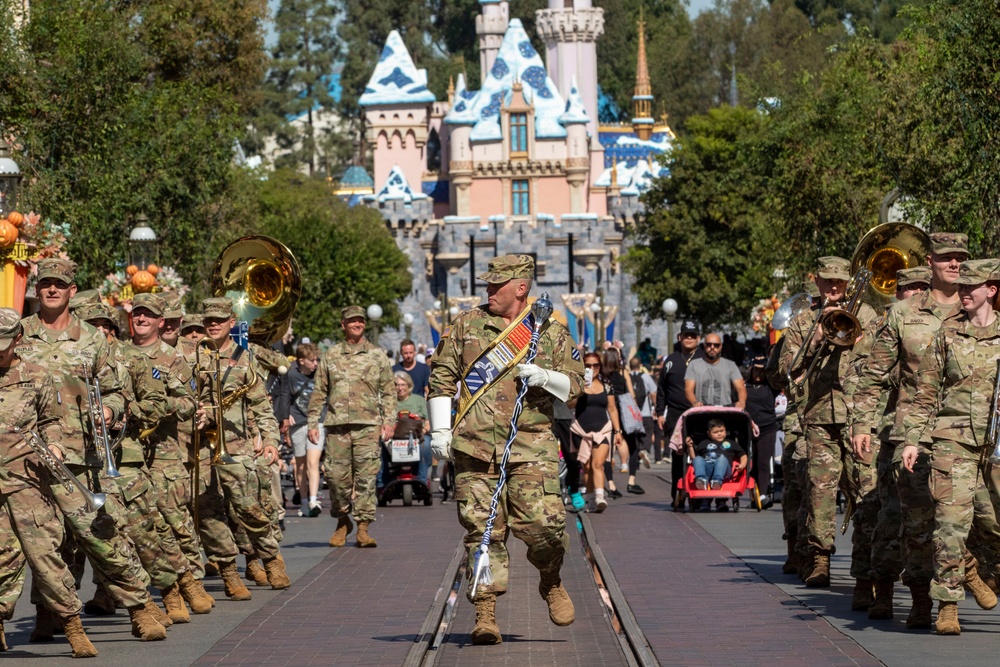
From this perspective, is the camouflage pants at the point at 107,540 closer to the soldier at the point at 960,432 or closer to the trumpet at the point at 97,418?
the trumpet at the point at 97,418

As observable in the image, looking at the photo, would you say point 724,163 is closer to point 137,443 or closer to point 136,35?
point 136,35

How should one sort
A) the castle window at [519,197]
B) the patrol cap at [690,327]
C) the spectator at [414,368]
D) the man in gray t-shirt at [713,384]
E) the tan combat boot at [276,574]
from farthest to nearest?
1. the castle window at [519,197]
2. the spectator at [414,368]
3. the patrol cap at [690,327]
4. the man in gray t-shirt at [713,384]
5. the tan combat boot at [276,574]

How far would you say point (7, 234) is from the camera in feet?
58.4

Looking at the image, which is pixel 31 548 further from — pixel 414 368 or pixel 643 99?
pixel 643 99

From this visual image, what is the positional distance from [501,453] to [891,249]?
4323 millimetres

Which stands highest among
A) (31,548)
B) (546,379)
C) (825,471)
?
(546,379)

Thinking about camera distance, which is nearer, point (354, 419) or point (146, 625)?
point (146, 625)

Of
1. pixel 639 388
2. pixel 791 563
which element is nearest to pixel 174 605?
pixel 791 563

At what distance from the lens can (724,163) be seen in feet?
214

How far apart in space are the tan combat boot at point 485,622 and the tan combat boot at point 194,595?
2315 millimetres

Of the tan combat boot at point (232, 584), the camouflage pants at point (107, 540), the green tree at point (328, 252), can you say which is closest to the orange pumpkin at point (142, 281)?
the tan combat boot at point (232, 584)

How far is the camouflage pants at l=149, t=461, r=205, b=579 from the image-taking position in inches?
447

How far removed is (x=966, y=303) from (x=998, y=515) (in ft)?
3.58

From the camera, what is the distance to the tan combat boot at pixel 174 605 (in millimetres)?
11180
